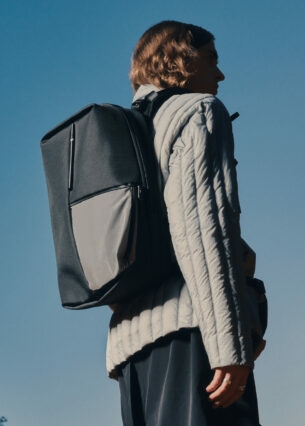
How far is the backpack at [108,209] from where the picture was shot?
2.83 m

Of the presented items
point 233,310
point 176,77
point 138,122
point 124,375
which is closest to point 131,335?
point 124,375

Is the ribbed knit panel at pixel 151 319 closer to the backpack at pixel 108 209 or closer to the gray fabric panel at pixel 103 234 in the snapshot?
the backpack at pixel 108 209

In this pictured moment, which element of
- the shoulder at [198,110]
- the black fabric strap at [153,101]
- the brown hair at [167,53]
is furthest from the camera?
the brown hair at [167,53]

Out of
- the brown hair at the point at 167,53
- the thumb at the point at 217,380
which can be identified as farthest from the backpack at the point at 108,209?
the thumb at the point at 217,380

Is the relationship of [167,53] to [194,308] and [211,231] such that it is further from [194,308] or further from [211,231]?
[194,308]

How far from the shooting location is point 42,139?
10.5ft

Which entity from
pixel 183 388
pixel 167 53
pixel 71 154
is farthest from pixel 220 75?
pixel 183 388

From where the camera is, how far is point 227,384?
269 centimetres

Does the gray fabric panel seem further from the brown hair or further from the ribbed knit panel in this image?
the brown hair

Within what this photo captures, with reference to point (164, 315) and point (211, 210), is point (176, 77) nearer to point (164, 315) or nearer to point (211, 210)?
point (211, 210)

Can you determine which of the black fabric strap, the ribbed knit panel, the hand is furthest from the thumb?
the black fabric strap

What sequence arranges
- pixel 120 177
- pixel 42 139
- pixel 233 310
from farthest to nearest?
pixel 42 139 → pixel 120 177 → pixel 233 310

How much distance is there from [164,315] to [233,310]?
223 mm

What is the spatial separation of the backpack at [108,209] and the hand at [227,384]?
1.19 ft
